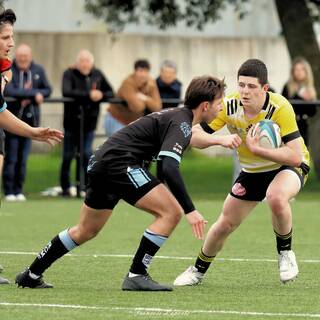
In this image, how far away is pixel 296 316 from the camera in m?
8.35

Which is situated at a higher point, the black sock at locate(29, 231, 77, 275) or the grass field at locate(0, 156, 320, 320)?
the black sock at locate(29, 231, 77, 275)

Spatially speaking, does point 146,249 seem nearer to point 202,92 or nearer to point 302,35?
point 202,92

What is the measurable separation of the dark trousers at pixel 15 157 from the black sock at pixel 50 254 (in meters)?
9.28

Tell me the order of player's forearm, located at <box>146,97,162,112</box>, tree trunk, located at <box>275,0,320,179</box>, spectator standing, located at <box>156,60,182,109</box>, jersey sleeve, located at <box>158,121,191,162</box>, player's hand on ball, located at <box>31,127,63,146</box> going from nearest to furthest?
jersey sleeve, located at <box>158,121,191,162</box> < player's hand on ball, located at <box>31,127,63,146</box> < player's forearm, located at <box>146,97,162,112</box> < spectator standing, located at <box>156,60,182,109</box> < tree trunk, located at <box>275,0,320,179</box>

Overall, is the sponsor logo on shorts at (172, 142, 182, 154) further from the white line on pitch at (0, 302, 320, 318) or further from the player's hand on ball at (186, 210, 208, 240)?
the white line on pitch at (0, 302, 320, 318)

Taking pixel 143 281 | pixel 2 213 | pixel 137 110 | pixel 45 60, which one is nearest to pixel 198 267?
pixel 143 281

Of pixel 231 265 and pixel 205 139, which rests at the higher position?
pixel 205 139

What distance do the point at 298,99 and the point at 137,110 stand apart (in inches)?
103

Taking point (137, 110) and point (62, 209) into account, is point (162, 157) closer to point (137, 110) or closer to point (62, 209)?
point (62, 209)

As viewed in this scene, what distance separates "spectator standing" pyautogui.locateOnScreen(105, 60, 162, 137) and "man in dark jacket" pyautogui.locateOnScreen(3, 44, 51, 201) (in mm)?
1230

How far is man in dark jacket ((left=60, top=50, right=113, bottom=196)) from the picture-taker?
64.9 ft

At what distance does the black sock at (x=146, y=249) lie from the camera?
31.4 ft

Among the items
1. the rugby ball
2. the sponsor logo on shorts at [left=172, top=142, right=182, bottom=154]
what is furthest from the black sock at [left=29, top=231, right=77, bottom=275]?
the rugby ball

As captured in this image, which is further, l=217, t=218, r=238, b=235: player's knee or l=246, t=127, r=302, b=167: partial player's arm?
l=217, t=218, r=238, b=235: player's knee
